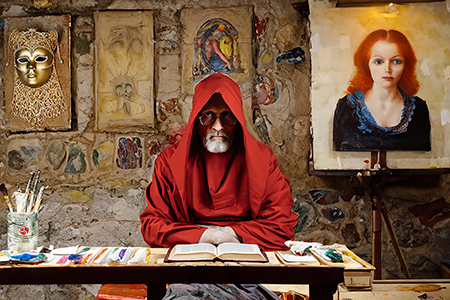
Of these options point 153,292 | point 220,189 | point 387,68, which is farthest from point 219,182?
point 387,68

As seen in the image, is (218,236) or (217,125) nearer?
(218,236)

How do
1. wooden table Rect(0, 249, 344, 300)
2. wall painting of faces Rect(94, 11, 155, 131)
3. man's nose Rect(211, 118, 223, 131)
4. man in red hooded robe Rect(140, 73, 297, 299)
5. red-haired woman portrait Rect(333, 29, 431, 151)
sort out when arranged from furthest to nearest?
wall painting of faces Rect(94, 11, 155, 131)
red-haired woman portrait Rect(333, 29, 431, 151)
man's nose Rect(211, 118, 223, 131)
man in red hooded robe Rect(140, 73, 297, 299)
wooden table Rect(0, 249, 344, 300)

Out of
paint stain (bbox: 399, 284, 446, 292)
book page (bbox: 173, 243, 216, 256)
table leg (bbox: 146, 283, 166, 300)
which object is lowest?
paint stain (bbox: 399, 284, 446, 292)

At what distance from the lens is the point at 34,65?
2.76m

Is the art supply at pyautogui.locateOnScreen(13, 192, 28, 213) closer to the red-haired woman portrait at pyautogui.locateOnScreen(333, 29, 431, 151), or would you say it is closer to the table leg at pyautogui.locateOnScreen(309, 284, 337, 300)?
the table leg at pyautogui.locateOnScreen(309, 284, 337, 300)

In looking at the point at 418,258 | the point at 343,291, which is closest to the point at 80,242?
the point at 343,291

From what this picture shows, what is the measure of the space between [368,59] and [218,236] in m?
1.80

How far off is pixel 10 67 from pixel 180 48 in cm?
150

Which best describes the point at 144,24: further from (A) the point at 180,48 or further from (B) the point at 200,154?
(B) the point at 200,154

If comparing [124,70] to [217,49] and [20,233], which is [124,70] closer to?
[217,49]

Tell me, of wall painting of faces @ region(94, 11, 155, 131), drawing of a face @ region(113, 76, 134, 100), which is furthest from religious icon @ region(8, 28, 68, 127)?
drawing of a face @ region(113, 76, 134, 100)

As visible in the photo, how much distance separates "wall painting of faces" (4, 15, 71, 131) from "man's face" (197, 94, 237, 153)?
4.32 feet

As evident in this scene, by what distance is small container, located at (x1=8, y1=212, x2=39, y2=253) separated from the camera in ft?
4.98

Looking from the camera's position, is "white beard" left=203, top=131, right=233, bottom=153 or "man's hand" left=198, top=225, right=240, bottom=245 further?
"white beard" left=203, top=131, right=233, bottom=153
